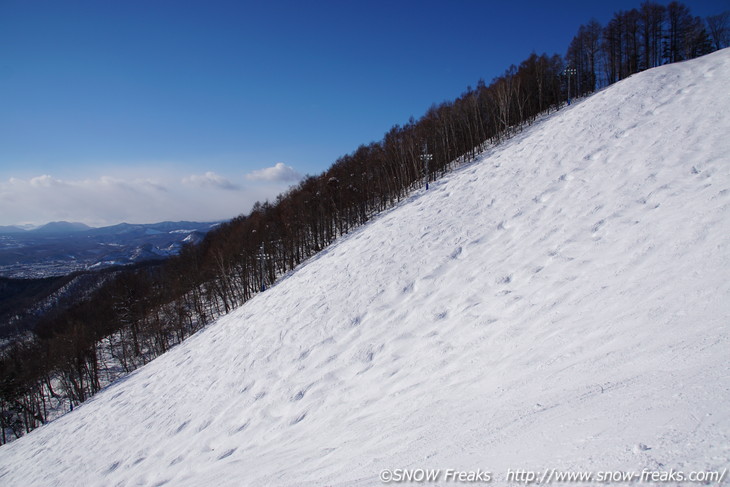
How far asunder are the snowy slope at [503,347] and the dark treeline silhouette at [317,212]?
83.2 ft

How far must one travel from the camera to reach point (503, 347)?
6332 millimetres

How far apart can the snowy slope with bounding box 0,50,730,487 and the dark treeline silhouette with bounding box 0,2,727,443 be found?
25368 mm

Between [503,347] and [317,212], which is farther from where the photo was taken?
[317,212]

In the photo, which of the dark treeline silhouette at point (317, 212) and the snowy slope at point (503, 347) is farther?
the dark treeline silhouette at point (317, 212)

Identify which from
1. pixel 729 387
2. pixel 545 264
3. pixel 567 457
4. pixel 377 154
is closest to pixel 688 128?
pixel 545 264

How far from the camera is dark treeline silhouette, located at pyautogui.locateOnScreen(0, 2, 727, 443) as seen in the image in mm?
39781

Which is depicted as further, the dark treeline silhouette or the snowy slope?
the dark treeline silhouette

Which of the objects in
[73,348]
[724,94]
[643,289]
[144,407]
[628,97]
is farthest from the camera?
[73,348]

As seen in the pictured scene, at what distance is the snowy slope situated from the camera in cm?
360

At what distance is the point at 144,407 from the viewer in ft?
44.3

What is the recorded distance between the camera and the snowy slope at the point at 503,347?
360 centimetres

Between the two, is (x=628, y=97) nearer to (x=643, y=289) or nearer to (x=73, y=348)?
(x=643, y=289)

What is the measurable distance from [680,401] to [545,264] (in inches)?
230

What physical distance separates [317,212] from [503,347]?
39.2 m
